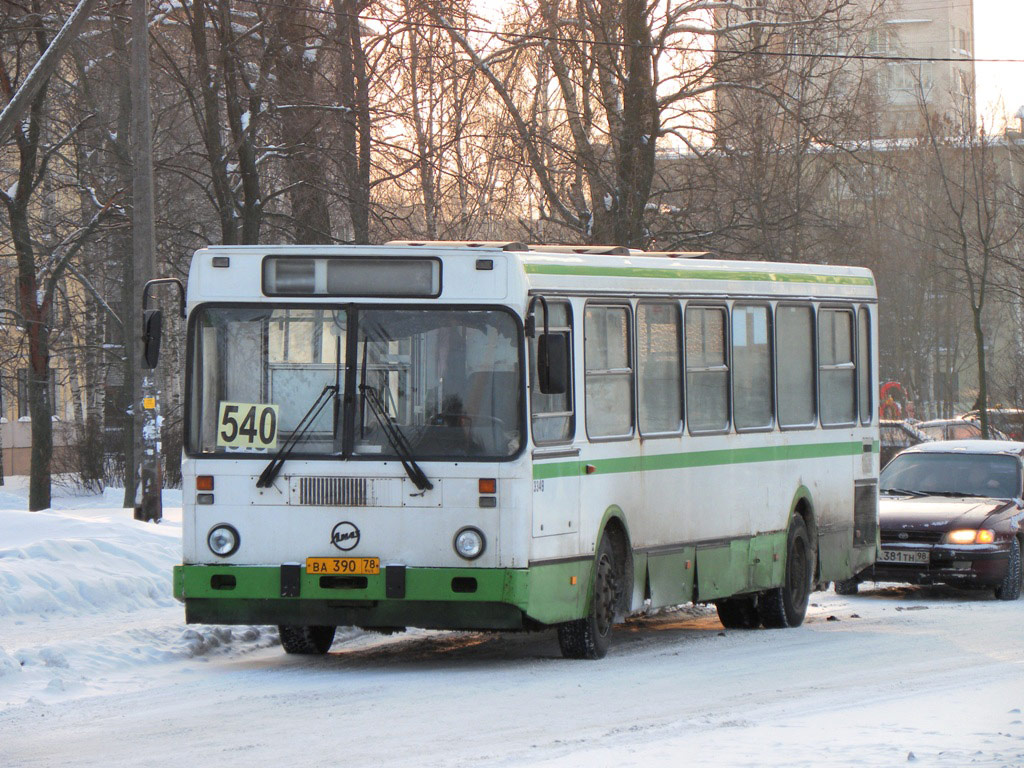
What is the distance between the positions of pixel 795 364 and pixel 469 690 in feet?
19.1

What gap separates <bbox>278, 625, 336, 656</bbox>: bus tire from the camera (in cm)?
1188

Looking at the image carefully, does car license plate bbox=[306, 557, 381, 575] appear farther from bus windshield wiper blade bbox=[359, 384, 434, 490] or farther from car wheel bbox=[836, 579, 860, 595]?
car wheel bbox=[836, 579, 860, 595]

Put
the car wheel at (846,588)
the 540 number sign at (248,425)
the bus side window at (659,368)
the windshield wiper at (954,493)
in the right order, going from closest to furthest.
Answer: the 540 number sign at (248,425), the bus side window at (659,368), the car wheel at (846,588), the windshield wiper at (954,493)

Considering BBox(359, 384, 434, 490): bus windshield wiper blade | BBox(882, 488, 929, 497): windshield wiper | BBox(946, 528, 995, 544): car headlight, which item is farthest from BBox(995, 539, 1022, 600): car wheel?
BBox(359, 384, 434, 490): bus windshield wiper blade

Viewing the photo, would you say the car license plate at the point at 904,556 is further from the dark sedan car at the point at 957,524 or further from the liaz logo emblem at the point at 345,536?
the liaz logo emblem at the point at 345,536

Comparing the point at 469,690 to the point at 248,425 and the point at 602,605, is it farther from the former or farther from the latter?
the point at 248,425

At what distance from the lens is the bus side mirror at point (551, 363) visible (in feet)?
34.9

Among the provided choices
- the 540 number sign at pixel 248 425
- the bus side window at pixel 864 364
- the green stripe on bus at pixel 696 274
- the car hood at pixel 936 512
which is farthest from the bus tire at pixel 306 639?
the car hood at pixel 936 512

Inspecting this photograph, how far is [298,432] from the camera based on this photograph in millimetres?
10977

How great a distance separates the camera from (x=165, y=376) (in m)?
37.6

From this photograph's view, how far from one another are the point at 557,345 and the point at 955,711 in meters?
3.29

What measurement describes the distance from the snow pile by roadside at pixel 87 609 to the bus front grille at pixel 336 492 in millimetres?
1598

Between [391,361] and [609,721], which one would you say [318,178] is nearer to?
[391,361]

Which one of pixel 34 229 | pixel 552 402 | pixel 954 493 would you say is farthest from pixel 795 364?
pixel 34 229
